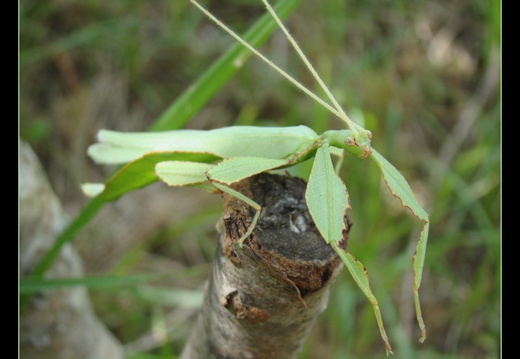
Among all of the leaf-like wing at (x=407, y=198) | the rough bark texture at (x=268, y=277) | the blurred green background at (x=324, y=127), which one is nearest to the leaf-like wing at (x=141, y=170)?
the rough bark texture at (x=268, y=277)

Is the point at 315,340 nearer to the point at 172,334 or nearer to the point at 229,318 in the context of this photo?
the point at 172,334

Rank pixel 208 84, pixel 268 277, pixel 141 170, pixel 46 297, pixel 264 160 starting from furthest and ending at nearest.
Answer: pixel 46 297
pixel 208 84
pixel 141 170
pixel 264 160
pixel 268 277

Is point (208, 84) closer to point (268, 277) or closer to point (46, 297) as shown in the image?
point (268, 277)

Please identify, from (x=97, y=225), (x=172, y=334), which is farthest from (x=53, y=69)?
(x=172, y=334)

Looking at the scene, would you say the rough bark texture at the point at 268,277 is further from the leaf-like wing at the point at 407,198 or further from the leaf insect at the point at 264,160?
the leaf-like wing at the point at 407,198

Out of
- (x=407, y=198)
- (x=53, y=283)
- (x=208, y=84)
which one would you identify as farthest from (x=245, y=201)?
(x=53, y=283)
